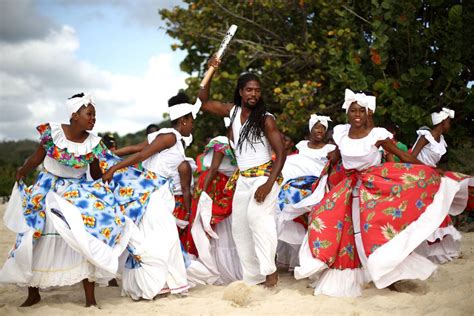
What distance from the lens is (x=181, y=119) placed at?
635 centimetres

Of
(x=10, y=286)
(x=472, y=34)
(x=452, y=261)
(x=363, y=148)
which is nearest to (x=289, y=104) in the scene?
(x=472, y=34)

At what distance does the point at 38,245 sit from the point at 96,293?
1011 mm

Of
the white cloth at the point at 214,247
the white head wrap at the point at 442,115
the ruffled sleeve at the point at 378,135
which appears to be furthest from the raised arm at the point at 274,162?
the white head wrap at the point at 442,115

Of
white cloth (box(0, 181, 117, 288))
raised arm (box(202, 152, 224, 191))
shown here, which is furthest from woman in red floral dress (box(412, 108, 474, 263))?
white cloth (box(0, 181, 117, 288))

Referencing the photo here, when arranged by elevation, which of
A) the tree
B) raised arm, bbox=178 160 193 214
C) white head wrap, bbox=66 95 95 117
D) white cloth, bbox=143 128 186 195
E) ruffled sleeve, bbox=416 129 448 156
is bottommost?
raised arm, bbox=178 160 193 214

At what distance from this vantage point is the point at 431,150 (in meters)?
7.92

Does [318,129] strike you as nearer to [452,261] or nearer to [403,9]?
[452,261]

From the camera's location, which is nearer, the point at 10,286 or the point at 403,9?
the point at 10,286

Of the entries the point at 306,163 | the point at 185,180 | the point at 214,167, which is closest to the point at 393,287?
the point at 306,163

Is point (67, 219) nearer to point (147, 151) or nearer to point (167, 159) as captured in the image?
point (147, 151)

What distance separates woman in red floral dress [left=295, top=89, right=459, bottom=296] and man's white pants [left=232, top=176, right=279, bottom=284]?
1.18ft

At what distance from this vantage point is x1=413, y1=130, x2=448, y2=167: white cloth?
782cm

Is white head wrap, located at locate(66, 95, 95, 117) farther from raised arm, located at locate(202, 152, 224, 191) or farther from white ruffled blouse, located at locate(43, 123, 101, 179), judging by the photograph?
raised arm, located at locate(202, 152, 224, 191)

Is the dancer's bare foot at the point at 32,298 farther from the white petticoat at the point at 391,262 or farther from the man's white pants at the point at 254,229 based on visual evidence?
the white petticoat at the point at 391,262
